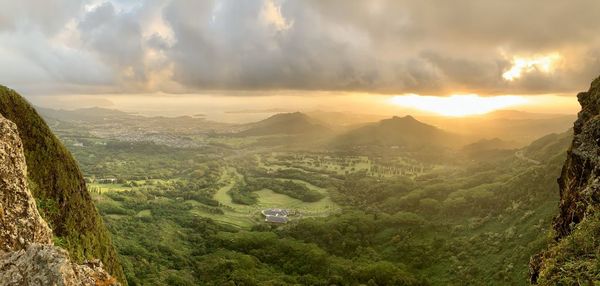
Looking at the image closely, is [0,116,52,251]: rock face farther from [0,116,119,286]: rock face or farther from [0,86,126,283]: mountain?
[0,86,126,283]: mountain

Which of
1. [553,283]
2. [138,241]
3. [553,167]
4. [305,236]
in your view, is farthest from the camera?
[305,236]

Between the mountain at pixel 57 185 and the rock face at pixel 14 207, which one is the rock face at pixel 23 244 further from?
the mountain at pixel 57 185

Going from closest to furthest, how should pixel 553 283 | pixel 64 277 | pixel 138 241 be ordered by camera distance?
1. pixel 64 277
2. pixel 553 283
3. pixel 138 241

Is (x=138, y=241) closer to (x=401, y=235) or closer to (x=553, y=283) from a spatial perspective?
(x=401, y=235)

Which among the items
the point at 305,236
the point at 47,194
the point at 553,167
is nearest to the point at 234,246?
the point at 305,236

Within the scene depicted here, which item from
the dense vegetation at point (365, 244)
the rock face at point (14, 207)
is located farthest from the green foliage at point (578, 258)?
the dense vegetation at point (365, 244)

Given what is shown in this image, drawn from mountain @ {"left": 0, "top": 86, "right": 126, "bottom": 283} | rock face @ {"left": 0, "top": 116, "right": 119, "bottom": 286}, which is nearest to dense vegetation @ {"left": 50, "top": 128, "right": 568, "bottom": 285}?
mountain @ {"left": 0, "top": 86, "right": 126, "bottom": 283}

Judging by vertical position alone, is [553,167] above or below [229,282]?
above

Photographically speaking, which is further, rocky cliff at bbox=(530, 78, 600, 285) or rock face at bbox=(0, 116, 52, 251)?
rock face at bbox=(0, 116, 52, 251)
